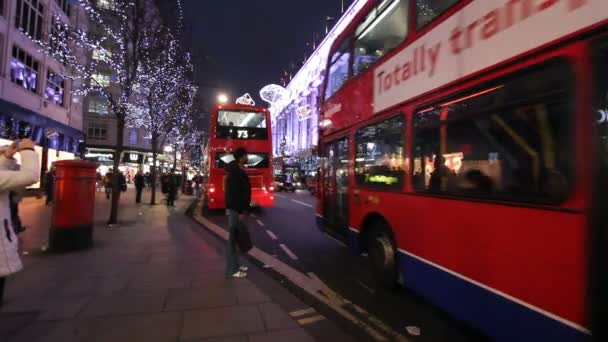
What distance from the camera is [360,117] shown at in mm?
5629

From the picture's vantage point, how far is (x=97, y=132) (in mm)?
43531

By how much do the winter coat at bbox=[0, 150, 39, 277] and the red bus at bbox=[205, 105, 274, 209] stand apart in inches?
377

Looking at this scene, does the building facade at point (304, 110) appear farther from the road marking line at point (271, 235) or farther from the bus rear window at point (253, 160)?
the road marking line at point (271, 235)

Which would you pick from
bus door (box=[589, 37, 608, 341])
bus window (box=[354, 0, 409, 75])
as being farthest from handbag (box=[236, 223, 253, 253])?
bus door (box=[589, 37, 608, 341])

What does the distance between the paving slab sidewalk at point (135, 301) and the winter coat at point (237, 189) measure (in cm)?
108

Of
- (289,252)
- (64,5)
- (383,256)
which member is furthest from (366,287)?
(64,5)

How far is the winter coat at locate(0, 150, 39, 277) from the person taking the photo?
3123 millimetres

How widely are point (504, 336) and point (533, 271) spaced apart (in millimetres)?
640

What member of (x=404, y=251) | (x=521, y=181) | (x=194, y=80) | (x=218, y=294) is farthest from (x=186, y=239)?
(x=194, y=80)

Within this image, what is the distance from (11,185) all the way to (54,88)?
2425cm

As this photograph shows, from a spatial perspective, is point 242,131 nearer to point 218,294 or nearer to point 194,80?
point 194,80

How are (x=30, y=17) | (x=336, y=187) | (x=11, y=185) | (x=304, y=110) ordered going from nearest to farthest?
(x=11, y=185)
(x=336, y=187)
(x=30, y=17)
(x=304, y=110)

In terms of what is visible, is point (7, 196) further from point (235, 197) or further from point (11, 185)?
point (235, 197)

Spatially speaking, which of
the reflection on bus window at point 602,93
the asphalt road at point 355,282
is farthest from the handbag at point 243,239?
the reflection on bus window at point 602,93
